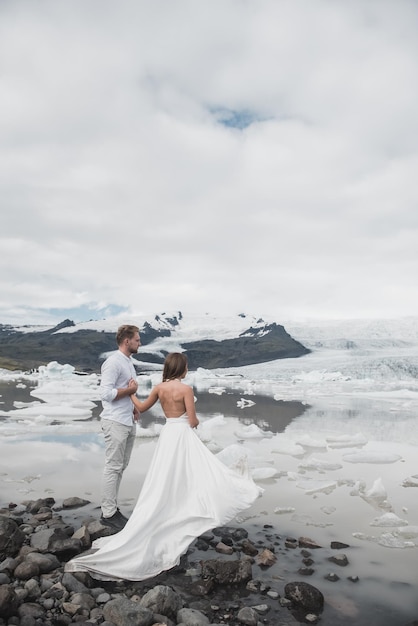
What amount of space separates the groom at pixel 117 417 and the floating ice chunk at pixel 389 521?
3.57 metres

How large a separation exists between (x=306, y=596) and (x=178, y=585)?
1288mm

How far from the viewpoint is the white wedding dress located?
199 inches

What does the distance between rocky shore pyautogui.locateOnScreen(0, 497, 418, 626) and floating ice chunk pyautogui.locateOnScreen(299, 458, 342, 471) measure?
4.49 m

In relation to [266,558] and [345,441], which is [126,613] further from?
[345,441]

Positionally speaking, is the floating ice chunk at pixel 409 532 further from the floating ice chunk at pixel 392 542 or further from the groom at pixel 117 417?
the groom at pixel 117 417

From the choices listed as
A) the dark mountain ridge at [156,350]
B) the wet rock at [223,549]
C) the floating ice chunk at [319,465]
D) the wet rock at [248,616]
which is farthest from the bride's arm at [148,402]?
the dark mountain ridge at [156,350]

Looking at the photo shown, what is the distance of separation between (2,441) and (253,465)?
278 inches

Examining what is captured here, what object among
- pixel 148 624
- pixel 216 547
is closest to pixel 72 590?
pixel 148 624

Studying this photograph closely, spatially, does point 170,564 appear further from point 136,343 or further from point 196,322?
point 196,322

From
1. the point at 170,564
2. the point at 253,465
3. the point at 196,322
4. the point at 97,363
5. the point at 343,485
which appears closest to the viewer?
the point at 170,564

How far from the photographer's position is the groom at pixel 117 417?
22.0 ft

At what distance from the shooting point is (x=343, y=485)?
368 inches

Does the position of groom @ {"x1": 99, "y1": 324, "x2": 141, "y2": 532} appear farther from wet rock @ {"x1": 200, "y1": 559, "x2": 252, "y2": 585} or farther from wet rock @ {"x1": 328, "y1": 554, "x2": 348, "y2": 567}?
wet rock @ {"x1": 328, "y1": 554, "x2": 348, "y2": 567}

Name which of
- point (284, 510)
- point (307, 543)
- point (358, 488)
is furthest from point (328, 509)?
point (307, 543)
